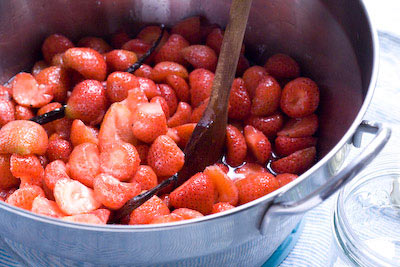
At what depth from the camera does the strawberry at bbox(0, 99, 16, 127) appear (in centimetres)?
106

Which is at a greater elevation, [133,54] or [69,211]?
[133,54]

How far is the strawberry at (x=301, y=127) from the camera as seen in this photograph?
1.07m

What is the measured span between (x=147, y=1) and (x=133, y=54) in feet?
0.57

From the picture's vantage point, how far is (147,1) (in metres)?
1.28

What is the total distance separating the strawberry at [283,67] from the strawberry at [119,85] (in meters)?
0.34

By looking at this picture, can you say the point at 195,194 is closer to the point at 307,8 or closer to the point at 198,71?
the point at 198,71

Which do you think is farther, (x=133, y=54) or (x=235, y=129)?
(x=133, y=54)

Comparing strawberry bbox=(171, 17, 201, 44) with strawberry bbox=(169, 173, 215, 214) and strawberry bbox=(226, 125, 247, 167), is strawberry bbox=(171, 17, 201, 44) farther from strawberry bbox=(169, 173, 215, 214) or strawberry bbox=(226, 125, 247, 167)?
strawberry bbox=(169, 173, 215, 214)

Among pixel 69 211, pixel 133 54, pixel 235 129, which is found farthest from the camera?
pixel 133 54

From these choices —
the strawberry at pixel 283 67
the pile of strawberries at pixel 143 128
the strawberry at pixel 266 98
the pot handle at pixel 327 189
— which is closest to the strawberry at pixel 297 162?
the pile of strawberries at pixel 143 128

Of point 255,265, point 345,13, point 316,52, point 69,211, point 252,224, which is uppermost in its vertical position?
point 345,13

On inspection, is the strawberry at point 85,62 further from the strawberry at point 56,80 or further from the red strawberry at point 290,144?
the red strawberry at point 290,144

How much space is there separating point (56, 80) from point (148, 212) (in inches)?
18.1

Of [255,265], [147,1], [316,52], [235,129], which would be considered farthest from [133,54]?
[255,265]
